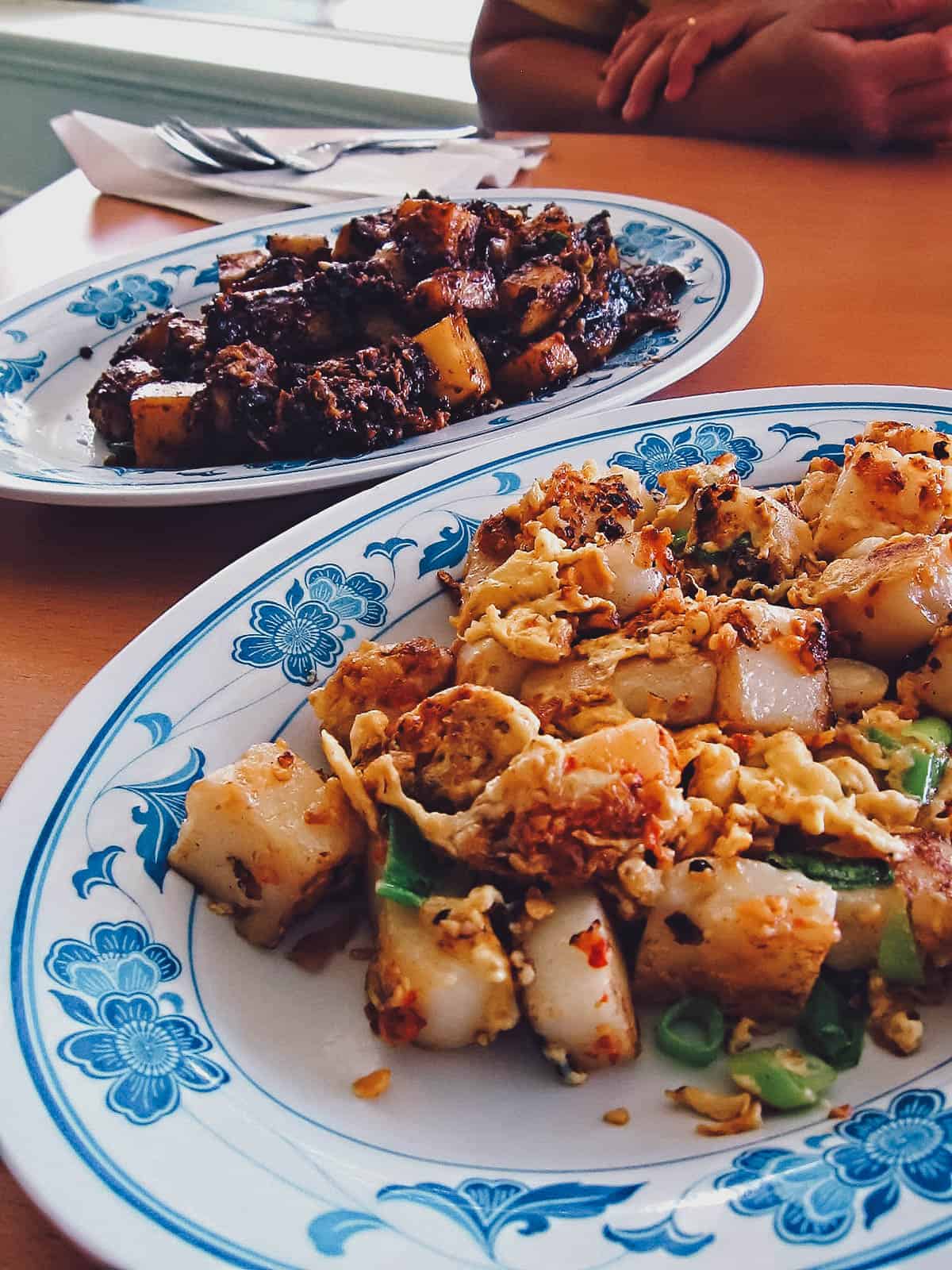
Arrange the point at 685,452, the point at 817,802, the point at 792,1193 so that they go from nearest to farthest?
the point at 792,1193 → the point at 817,802 → the point at 685,452

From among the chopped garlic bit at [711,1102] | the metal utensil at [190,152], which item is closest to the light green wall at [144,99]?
the metal utensil at [190,152]

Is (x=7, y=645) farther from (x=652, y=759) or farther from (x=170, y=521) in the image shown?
(x=652, y=759)

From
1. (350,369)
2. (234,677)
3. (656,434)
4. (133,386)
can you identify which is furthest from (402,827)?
A: (133,386)

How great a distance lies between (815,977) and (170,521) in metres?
1.33

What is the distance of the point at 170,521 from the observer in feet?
6.36

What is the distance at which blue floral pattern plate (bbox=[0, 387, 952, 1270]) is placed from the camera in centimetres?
81

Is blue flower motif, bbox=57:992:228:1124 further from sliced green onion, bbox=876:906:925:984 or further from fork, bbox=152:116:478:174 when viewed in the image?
fork, bbox=152:116:478:174

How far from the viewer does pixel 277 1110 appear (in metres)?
0.94

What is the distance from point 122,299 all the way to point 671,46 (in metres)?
2.21

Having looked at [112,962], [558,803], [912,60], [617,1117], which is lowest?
[617,1117]

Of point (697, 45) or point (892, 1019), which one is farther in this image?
point (697, 45)

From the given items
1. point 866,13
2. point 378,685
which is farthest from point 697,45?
point 378,685

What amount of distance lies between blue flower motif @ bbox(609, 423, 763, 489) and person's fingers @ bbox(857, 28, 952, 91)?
2.15m

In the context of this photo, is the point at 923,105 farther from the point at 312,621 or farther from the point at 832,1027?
the point at 832,1027
